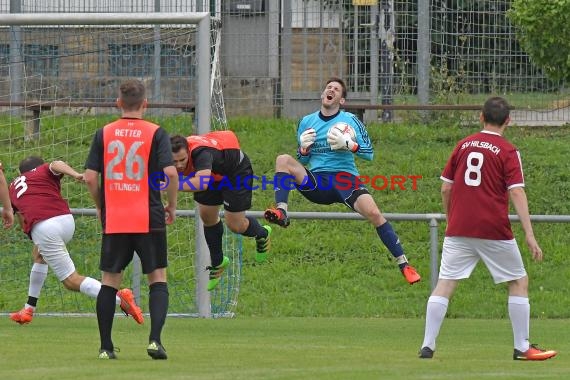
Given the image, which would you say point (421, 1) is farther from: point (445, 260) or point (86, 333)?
point (445, 260)

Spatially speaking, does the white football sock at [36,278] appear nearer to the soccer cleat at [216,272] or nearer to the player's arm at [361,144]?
the soccer cleat at [216,272]

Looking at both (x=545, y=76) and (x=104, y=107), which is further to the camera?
(x=545, y=76)

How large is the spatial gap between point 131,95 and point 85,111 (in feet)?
22.4

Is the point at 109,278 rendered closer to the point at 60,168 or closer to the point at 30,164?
the point at 60,168

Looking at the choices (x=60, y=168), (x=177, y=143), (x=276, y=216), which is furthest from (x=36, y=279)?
(x=177, y=143)

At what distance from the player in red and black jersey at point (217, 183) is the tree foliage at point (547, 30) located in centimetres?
576

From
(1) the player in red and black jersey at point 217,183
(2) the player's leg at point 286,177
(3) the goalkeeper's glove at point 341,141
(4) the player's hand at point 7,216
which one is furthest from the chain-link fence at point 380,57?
(4) the player's hand at point 7,216

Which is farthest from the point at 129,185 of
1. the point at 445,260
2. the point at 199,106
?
the point at 199,106

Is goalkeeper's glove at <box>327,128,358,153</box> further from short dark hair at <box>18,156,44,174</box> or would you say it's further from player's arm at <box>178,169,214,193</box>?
short dark hair at <box>18,156,44,174</box>

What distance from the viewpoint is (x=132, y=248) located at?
9453 millimetres

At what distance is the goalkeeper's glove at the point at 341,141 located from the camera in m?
12.6

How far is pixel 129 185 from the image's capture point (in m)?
9.32

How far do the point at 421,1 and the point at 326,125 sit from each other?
7.48m

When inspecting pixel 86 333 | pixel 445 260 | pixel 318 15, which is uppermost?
pixel 318 15
